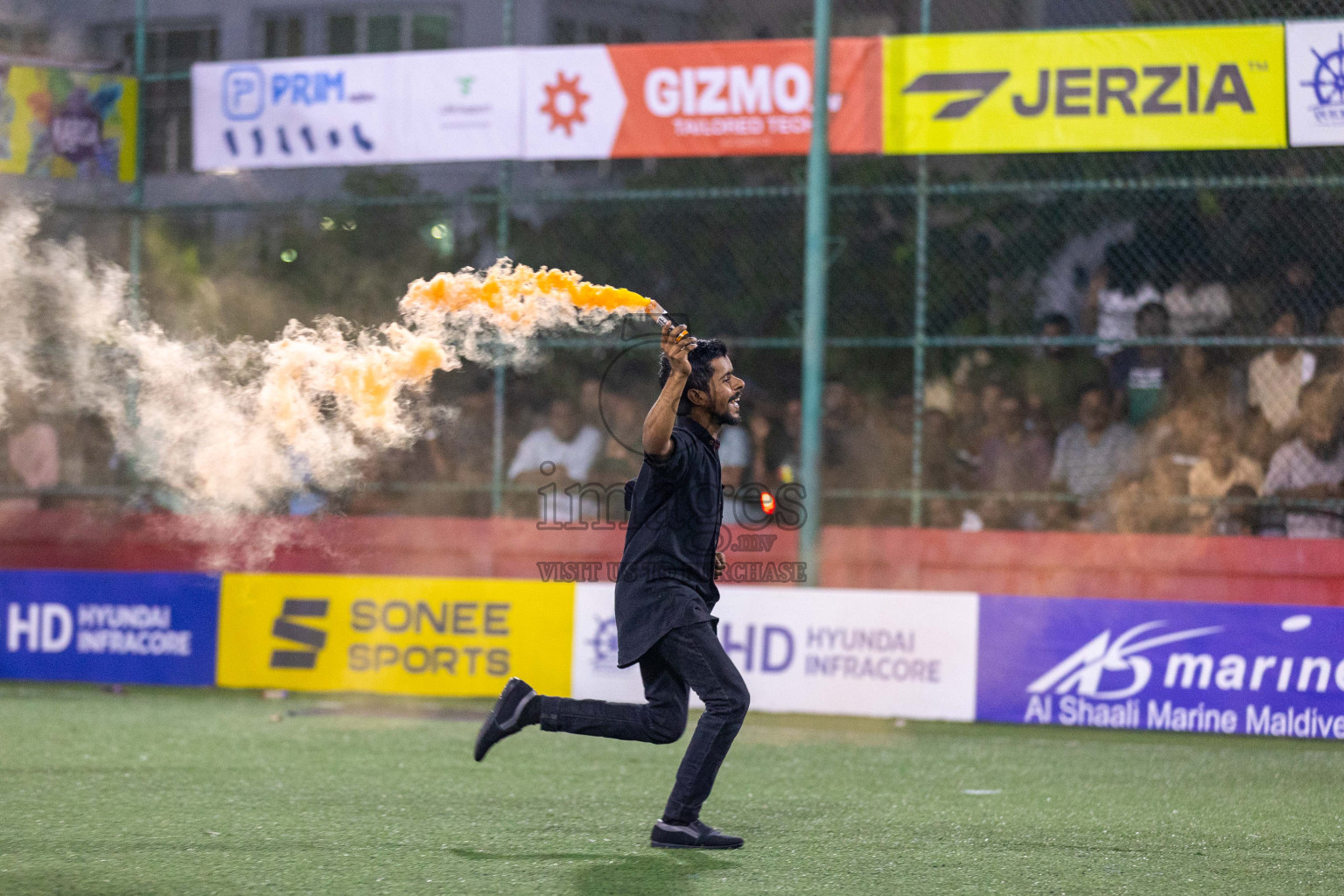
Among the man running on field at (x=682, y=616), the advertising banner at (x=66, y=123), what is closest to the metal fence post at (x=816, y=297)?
the man running on field at (x=682, y=616)

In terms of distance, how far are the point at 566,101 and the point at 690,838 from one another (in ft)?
24.2

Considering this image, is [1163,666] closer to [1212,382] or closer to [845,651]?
[845,651]

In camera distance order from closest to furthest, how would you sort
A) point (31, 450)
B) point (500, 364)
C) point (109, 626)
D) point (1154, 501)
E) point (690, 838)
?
1. point (690, 838)
2. point (1154, 501)
3. point (109, 626)
4. point (500, 364)
5. point (31, 450)

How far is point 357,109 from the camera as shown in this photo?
1265 cm

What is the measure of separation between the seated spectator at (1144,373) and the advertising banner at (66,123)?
818 centimetres

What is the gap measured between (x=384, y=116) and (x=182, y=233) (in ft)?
6.98

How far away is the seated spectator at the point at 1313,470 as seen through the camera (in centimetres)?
1075

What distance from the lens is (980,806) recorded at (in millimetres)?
7418

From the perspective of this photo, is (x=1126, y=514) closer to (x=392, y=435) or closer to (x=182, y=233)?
(x=392, y=435)

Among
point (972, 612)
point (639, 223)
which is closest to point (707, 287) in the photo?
point (639, 223)

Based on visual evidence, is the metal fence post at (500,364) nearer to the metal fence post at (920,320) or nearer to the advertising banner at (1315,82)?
the metal fence post at (920,320)

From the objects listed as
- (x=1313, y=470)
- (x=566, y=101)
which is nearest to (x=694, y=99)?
(x=566, y=101)

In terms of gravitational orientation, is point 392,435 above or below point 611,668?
above

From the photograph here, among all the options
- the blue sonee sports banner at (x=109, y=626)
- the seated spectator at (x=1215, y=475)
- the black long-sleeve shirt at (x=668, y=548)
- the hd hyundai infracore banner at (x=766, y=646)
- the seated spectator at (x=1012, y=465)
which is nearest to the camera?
the black long-sleeve shirt at (x=668, y=548)
